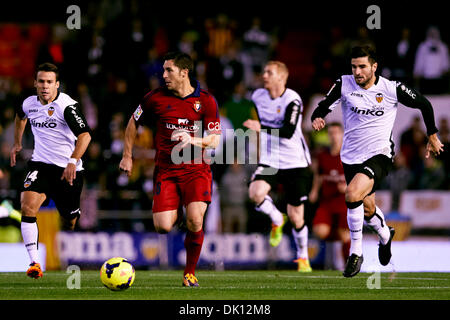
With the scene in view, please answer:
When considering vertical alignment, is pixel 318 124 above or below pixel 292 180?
above

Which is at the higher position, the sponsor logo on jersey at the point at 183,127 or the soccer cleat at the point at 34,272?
the sponsor logo on jersey at the point at 183,127

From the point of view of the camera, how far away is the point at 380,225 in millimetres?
12695

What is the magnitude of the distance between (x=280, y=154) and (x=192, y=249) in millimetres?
3980

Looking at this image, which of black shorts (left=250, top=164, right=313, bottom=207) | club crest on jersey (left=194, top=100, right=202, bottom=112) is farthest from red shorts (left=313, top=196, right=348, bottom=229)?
club crest on jersey (left=194, top=100, right=202, bottom=112)

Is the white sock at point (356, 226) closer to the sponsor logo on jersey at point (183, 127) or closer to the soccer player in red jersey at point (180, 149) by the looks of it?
the soccer player in red jersey at point (180, 149)

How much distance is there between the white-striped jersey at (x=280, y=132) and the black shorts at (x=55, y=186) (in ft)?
10.9

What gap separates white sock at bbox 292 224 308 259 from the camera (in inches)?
598

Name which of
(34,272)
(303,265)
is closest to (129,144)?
(34,272)

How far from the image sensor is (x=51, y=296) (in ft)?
33.3

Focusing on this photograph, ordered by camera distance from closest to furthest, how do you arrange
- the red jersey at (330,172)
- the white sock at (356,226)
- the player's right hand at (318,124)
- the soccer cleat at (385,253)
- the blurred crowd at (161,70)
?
the player's right hand at (318,124)
the white sock at (356,226)
the soccer cleat at (385,253)
the red jersey at (330,172)
the blurred crowd at (161,70)

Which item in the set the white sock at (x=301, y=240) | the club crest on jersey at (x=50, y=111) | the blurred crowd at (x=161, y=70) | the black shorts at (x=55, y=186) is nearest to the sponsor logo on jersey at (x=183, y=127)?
the club crest on jersey at (x=50, y=111)

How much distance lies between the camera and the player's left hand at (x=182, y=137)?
35.6 ft

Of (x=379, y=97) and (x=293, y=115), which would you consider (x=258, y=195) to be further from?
(x=379, y=97)
